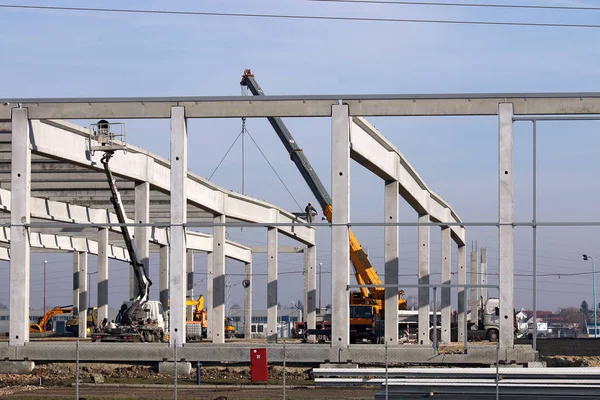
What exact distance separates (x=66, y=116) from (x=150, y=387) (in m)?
7.94

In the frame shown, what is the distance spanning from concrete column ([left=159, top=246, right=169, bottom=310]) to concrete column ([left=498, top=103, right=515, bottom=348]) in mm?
19725

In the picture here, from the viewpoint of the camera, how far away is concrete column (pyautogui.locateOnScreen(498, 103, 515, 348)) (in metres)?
24.5

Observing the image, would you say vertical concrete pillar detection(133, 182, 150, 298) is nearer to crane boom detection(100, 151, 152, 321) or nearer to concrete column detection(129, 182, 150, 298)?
concrete column detection(129, 182, 150, 298)

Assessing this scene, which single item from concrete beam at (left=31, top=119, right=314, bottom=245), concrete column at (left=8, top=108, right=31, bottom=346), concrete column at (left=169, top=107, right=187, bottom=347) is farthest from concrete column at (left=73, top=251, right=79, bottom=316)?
concrete column at (left=169, top=107, right=187, bottom=347)

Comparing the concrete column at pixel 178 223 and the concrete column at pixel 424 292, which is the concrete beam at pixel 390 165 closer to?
the concrete column at pixel 424 292

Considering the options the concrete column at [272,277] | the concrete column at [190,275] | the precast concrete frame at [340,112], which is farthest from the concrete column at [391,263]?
the concrete column at [190,275]

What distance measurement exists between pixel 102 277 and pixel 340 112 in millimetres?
22710

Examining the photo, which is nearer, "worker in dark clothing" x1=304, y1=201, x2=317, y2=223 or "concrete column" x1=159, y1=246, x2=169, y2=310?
"concrete column" x1=159, y1=246, x2=169, y2=310

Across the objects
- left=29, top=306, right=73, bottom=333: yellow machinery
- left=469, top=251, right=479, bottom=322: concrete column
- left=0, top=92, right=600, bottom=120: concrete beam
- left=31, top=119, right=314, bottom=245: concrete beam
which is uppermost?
left=0, top=92, right=600, bottom=120: concrete beam

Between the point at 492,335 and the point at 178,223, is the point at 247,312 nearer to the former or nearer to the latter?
the point at 492,335

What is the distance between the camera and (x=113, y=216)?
48.2m

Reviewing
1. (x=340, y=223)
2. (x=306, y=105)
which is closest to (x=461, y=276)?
(x=340, y=223)

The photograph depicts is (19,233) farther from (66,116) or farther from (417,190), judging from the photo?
(417,190)

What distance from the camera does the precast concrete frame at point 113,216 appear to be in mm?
25828
